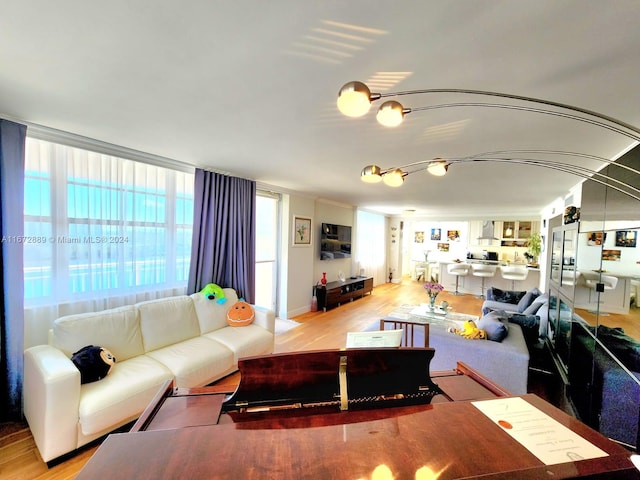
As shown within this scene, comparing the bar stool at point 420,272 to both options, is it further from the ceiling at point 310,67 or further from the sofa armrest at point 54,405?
the sofa armrest at point 54,405

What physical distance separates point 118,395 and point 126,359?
23.3 inches

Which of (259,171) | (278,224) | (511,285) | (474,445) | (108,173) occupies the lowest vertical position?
(511,285)

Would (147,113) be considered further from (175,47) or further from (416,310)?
(416,310)

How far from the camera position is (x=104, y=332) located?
2.32 m

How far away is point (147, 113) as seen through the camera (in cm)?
184

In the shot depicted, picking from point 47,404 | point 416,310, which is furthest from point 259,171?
point 416,310

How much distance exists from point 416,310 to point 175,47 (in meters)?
4.22

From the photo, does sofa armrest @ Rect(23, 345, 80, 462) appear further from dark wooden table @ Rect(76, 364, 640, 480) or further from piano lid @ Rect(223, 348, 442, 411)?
piano lid @ Rect(223, 348, 442, 411)

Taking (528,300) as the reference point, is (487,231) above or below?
above

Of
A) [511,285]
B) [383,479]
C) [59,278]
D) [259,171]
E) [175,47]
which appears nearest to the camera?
[383,479]

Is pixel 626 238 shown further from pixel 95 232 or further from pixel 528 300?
pixel 95 232

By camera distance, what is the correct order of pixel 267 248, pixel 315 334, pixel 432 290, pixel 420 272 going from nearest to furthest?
pixel 432 290 → pixel 315 334 → pixel 267 248 → pixel 420 272

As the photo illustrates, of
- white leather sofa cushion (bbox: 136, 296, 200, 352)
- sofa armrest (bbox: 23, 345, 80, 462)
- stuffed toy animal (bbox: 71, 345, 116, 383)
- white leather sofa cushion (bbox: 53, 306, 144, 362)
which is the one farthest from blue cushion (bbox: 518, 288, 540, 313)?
sofa armrest (bbox: 23, 345, 80, 462)

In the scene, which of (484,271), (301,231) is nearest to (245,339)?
(301,231)
